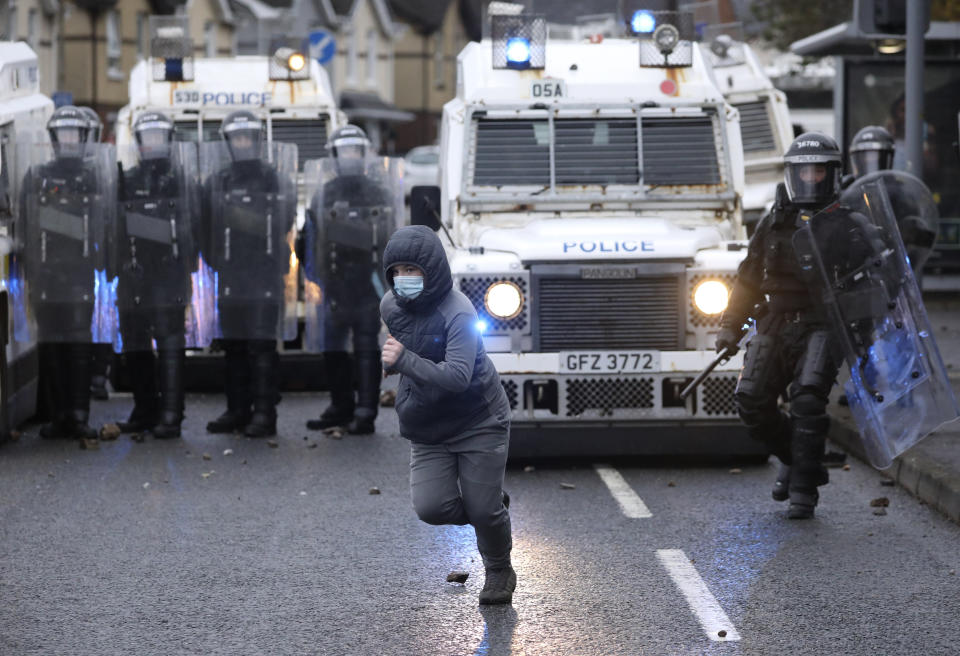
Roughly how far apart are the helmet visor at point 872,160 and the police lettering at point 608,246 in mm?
2043

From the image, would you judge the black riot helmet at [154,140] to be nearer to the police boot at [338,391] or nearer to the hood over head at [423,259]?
the police boot at [338,391]

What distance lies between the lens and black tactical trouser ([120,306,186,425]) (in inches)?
498

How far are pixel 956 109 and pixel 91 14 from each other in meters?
32.9

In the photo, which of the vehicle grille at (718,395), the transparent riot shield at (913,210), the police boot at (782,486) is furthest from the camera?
the transparent riot shield at (913,210)

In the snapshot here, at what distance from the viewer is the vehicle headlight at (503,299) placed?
35.3 ft

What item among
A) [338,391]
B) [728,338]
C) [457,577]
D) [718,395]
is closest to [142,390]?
[338,391]

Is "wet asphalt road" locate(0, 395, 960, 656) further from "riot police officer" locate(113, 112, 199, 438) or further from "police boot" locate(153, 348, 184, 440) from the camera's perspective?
"riot police officer" locate(113, 112, 199, 438)

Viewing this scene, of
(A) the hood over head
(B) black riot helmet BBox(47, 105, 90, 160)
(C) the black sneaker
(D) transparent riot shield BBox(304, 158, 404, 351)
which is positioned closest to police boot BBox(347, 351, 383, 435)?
(D) transparent riot shield BBox(304, 158, 404, 351)

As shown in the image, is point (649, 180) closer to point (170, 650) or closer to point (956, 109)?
point (170, 650)

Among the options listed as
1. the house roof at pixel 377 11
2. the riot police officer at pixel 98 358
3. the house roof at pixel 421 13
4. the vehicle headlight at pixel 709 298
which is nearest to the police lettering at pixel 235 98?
the riot police officer at pixel 98 358

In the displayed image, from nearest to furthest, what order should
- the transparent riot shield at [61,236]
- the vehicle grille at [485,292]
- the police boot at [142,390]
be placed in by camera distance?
the vehicle grille at [485,292] < the transparent riot shield at [61,236] < the police boot at [142,390]

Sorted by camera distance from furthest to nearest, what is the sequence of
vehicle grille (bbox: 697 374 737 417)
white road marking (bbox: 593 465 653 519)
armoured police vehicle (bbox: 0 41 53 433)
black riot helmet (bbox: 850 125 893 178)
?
armoured police vehicle (bbox: 0 41 53 433), black riot helmet (bbox: 850 125 893 178), vehicle grille (bbox: 697 374 737 417), white road marking (bbox: 593 465 653 519)

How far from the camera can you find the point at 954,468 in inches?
395

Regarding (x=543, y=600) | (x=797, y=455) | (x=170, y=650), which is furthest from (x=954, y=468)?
(x=170, y=650)
